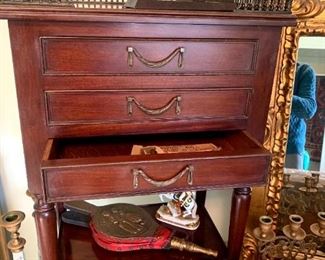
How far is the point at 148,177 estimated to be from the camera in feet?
2.19

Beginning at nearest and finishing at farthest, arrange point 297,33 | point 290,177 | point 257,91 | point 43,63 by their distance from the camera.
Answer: point 43,63 → point 257,91 → point 297,33 → point 290,177

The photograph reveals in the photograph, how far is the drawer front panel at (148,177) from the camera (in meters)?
0.64

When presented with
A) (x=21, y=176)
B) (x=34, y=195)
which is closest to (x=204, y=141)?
(x=34, y=195)

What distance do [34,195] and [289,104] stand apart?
2.35 ft

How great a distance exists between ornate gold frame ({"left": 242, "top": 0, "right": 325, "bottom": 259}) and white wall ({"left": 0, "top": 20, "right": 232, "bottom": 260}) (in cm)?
39

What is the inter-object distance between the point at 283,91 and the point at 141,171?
56 cm

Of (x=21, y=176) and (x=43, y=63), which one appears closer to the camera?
(x=43, y=63)

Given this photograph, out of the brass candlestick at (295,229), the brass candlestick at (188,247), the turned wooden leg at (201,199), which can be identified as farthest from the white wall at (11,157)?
the brass candlestick at (295,229)

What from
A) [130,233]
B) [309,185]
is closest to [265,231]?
[309,185]

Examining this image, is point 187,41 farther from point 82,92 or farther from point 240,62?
point 82,92

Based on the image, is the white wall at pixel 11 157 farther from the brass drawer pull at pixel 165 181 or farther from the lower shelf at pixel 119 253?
the brass drawer pull at pixel 165 181

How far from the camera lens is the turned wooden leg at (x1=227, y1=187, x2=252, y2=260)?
0.84 m

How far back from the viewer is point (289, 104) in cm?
103

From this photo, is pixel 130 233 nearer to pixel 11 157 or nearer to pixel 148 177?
pixel 148 177
